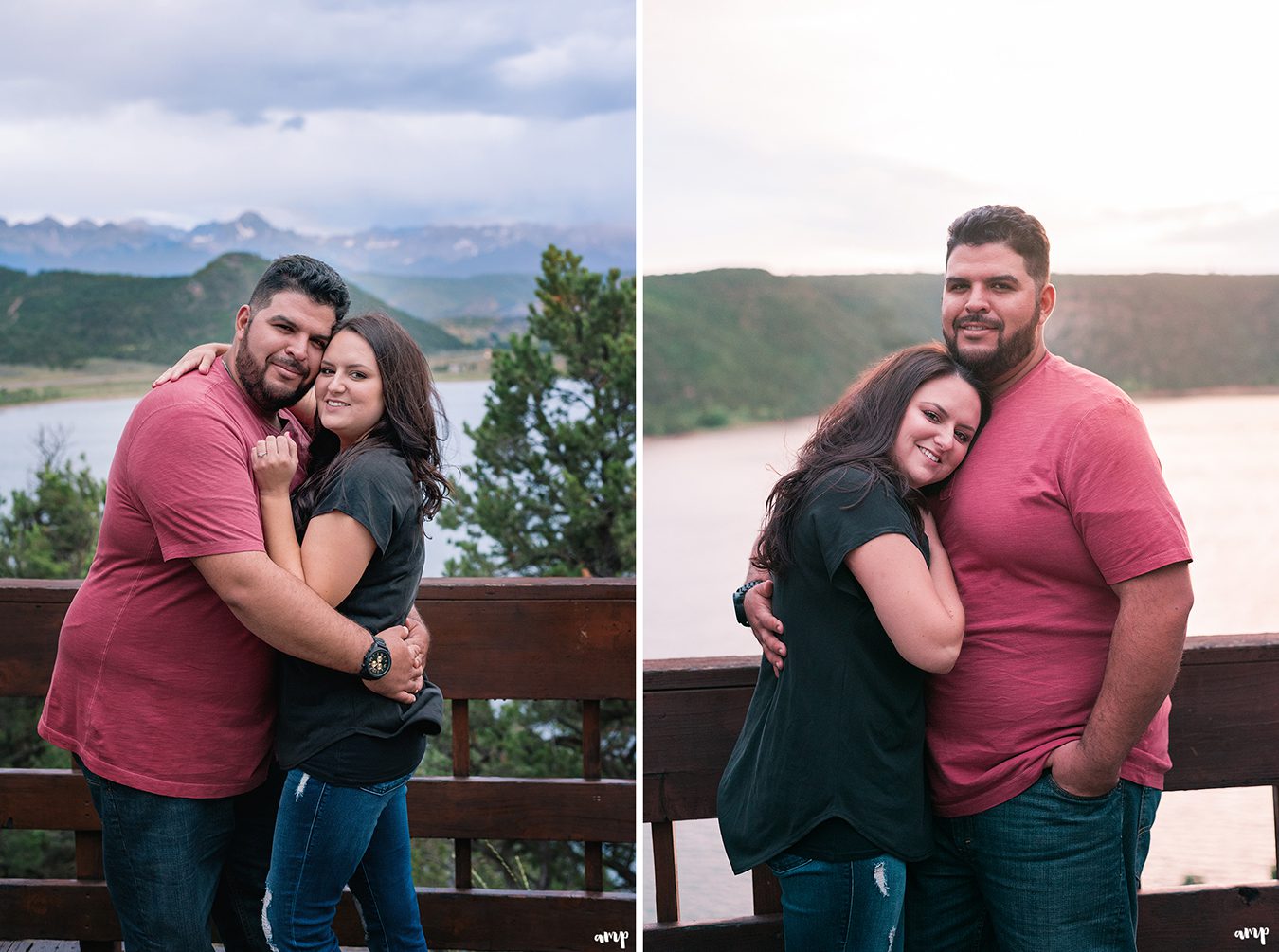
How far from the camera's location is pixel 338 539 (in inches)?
57.7

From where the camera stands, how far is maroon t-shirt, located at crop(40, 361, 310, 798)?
1460 millimetres

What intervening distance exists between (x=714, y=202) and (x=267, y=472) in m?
17.2

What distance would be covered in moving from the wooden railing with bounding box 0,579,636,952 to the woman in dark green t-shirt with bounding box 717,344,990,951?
60 centimetres

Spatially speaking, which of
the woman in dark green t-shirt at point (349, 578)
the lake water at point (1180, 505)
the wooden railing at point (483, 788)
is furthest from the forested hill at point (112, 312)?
the woman in dark green t-shirt at point (349, 578)

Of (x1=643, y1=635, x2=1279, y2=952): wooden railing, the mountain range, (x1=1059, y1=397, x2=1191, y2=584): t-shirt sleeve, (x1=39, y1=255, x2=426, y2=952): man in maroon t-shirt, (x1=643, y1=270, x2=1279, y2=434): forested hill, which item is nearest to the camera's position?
(x1=1059, y1=397, x2=1191, y2=584): t-shirt sleeve

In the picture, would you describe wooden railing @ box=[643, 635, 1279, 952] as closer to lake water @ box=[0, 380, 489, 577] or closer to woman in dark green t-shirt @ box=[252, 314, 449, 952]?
woman in dark green t-shirt @ box=[252, 314, 449, 952]

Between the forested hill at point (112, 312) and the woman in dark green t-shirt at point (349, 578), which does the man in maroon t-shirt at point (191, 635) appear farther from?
the forested hill at point (112, 312)

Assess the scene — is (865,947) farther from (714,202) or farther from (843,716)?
(714,202)

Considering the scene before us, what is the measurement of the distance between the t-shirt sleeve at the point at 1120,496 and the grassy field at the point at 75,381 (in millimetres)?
10126

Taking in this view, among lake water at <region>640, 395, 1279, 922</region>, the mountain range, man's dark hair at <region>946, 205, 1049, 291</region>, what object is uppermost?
the mountain range

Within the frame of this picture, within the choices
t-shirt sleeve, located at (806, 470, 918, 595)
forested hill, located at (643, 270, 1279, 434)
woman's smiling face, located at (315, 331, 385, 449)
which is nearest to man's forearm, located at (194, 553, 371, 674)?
woman's smiling face, located at (315, 331, 385, 449)

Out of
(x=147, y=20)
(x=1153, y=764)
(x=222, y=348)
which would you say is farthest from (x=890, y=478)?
(x=147, y=20)

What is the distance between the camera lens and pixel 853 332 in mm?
14422

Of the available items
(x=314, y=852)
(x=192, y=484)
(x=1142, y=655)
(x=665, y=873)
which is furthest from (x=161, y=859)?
(x=1142, y=655)
